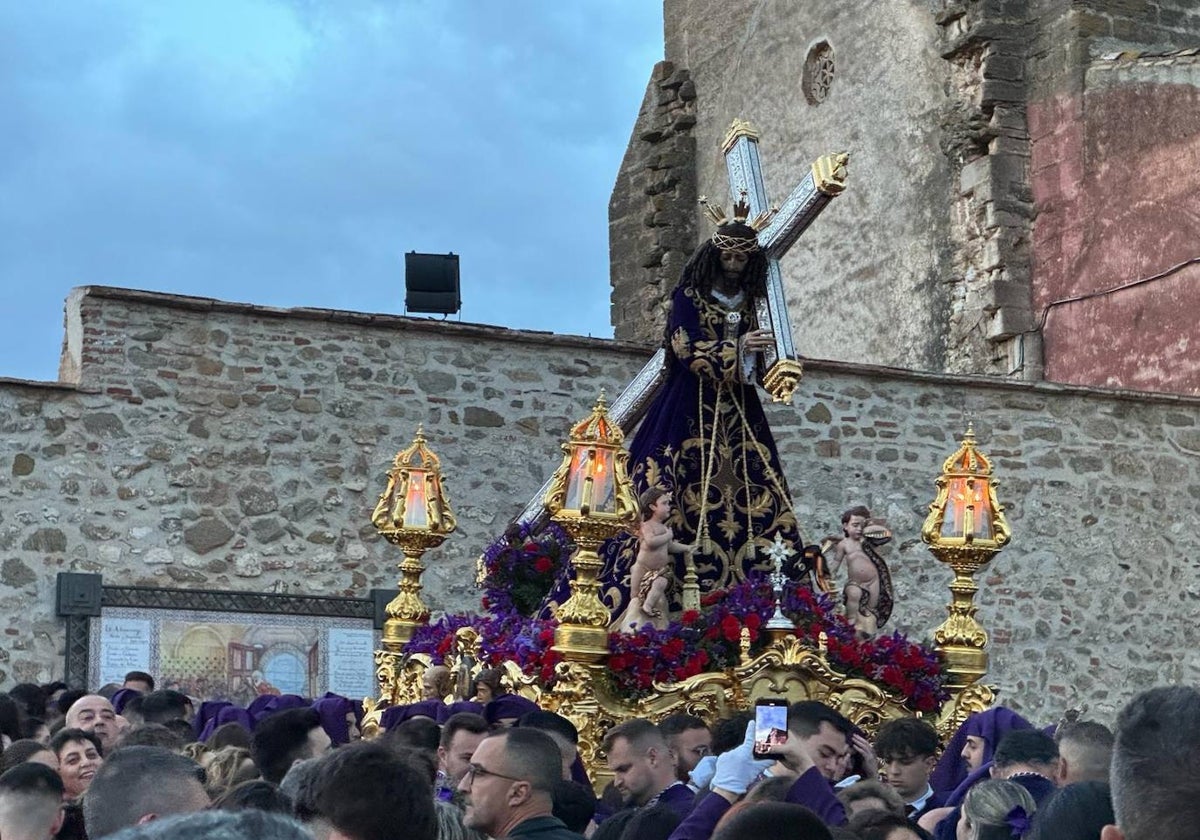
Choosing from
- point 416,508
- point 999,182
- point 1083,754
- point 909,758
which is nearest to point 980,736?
point 909,758

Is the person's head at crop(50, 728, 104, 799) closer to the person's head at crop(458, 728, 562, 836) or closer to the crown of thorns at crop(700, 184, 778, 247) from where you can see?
the person's head at crop(458, 728, 562, 836)

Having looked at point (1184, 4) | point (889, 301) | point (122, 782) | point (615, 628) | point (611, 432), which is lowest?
point (122, 782)

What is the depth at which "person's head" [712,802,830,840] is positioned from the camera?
409 cm

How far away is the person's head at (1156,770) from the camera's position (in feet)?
9.95

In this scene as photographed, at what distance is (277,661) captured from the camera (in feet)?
45.1

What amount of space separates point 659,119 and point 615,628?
43.0 feet

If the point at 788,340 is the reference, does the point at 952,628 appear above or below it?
below

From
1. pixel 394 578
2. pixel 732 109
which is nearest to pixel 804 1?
pixel 732 109

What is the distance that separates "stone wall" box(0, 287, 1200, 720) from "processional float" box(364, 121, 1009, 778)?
2236mm

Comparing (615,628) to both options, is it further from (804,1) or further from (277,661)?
(804,1)

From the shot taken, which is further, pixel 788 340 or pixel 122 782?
pixel 788 340

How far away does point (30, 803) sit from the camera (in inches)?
212

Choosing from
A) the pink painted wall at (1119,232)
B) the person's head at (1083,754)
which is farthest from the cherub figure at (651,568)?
the pink painted wall at (1119,232)

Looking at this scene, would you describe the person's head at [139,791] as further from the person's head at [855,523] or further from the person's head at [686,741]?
the person's head at [855,523]
